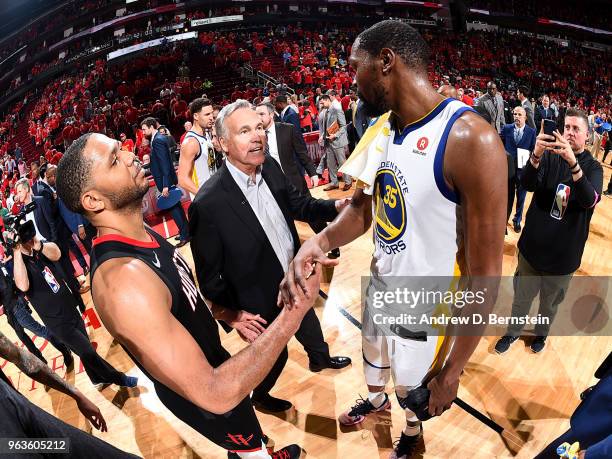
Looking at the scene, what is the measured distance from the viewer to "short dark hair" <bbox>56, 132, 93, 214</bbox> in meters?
1.62

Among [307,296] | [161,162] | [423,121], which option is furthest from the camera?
[161,162]

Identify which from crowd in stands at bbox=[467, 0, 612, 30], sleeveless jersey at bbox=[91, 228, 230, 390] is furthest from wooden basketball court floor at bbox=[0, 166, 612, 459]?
crowd in stands at bbox=[467, 0, 612, 30]

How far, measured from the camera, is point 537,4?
27.4m

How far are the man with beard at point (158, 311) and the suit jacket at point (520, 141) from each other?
4.70 metres

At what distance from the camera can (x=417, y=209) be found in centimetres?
165

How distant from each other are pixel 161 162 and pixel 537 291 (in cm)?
485

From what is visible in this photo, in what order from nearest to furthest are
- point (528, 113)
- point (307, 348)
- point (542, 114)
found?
point (307, 348)
point (528, 113)
point (542, 114)

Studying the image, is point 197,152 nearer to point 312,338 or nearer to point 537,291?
point 312,338

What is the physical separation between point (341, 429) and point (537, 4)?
33.4m

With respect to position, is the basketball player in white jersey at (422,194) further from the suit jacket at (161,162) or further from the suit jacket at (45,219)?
the suit jacket at (161,162)

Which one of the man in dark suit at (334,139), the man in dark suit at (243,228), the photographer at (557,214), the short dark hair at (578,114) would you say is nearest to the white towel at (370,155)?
the man in dark suit at (243,228)

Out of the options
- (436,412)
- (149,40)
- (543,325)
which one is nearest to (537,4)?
(149,40)

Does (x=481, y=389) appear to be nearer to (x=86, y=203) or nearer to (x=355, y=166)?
(x=355, y=166)

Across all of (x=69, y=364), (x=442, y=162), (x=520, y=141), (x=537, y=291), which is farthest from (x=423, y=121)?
(x=520, y=141)
